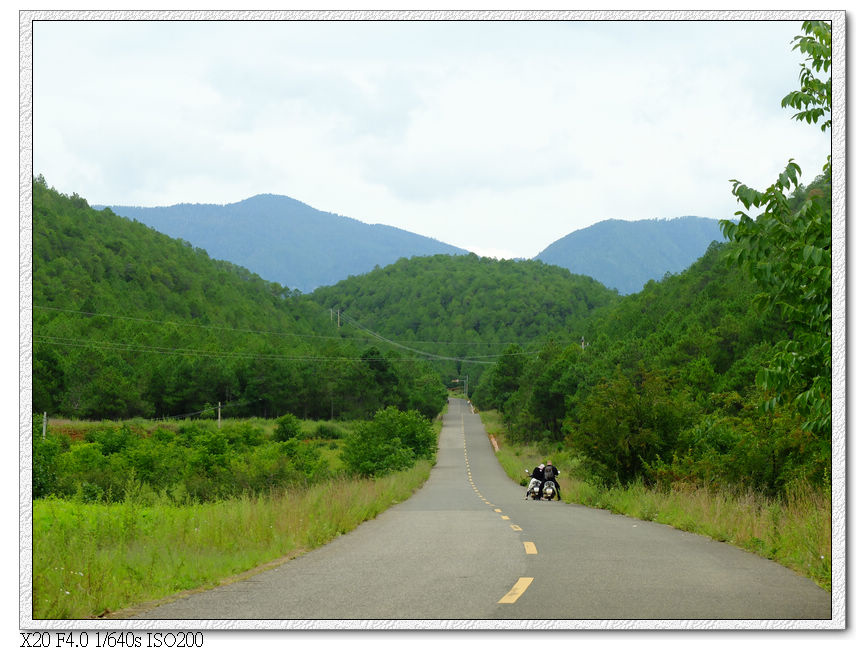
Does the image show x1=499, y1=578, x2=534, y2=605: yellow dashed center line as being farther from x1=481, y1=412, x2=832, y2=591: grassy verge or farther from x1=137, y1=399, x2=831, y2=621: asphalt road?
x1=481, y1=412, x2=832, y2=591: grassy verge

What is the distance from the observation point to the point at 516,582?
832 cm

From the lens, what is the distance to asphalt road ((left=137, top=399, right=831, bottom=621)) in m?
6.61

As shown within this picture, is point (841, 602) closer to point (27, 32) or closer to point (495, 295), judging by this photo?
point (27, 32)

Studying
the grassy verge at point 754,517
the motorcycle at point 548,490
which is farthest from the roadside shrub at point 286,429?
the grassy verge at point 754,517

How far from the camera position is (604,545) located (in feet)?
40.5

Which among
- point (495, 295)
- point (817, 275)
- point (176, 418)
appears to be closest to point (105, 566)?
point (817, 275)

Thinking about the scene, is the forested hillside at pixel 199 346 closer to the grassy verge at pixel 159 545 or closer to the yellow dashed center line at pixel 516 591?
the grassy verge at pixel 159 545

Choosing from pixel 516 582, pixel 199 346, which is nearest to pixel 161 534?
pixel 516 582

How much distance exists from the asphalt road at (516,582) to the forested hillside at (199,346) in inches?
115

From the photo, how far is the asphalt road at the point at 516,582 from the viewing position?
6613 millimetres

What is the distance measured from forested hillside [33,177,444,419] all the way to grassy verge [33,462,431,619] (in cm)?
164

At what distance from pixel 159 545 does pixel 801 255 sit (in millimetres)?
8648

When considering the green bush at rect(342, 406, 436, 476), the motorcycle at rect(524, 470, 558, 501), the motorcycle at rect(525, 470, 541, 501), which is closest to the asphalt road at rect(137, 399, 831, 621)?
the motorcycle at rect(524, 470, 558, 501)

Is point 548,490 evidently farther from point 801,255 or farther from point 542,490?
point 801,255
